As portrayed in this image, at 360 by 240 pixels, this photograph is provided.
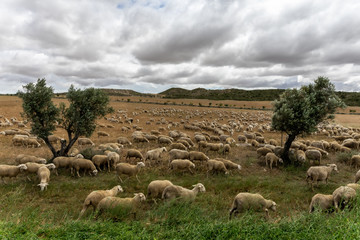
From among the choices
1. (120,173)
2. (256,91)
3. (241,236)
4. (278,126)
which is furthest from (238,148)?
(256,91)

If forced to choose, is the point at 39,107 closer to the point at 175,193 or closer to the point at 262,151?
the point at 175,193

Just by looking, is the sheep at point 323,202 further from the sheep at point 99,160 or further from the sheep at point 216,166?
the sheep at point 99,160

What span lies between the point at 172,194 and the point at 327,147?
21462mm

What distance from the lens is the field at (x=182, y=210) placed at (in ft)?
18.4

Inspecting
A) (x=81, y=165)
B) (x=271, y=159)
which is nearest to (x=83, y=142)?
(x=81, y=165)

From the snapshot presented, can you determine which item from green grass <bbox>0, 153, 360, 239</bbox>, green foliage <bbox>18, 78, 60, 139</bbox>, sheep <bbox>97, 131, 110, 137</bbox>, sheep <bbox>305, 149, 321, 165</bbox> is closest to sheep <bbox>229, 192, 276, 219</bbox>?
green grass <bbox>0, 153, 360, 239</bbox>

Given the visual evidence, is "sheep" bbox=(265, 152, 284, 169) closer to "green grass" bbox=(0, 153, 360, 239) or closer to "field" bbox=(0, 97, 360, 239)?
"field" bbox=(0, 97, 360, 239)

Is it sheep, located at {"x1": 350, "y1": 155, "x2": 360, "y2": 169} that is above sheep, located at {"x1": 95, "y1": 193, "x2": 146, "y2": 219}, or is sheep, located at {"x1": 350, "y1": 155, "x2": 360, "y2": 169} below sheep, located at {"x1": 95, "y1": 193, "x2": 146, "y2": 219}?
below

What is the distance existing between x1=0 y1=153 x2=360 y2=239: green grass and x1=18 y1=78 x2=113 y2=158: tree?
340 centimetres

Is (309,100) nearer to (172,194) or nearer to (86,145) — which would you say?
(172,194)

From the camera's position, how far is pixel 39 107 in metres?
13.5

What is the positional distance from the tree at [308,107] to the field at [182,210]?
3509 mm

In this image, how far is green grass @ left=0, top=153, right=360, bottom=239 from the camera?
5.56 m

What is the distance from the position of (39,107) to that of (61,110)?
1468 millimetres
